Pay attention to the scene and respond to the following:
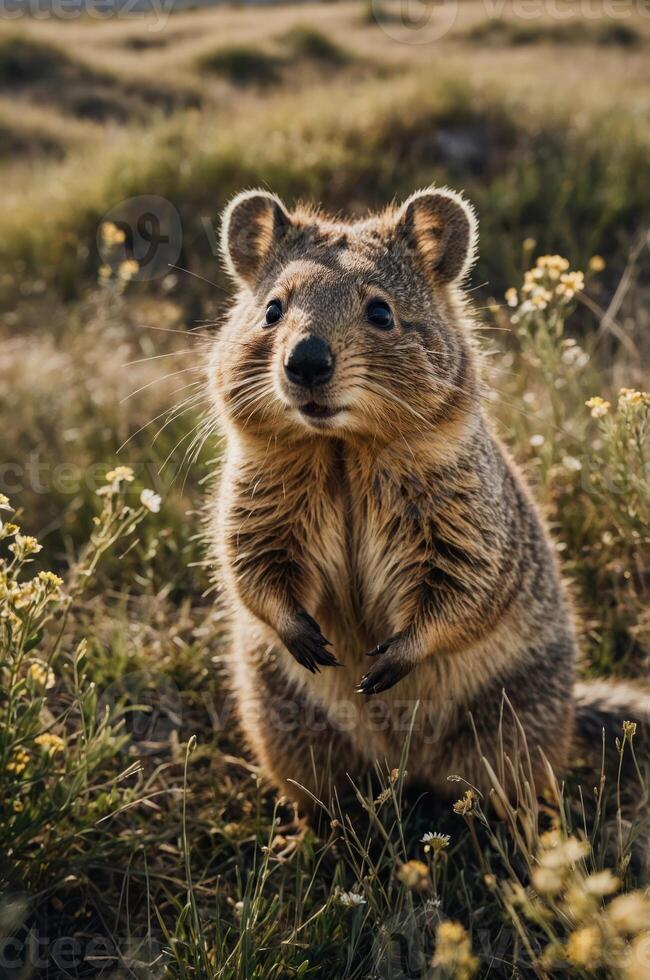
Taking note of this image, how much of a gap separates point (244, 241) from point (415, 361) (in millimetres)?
1227

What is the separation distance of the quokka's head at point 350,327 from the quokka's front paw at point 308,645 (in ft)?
2.29

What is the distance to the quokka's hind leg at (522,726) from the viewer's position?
370cm

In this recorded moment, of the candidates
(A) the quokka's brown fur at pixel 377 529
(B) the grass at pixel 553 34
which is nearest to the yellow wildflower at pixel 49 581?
(A) the quokka's brown fur at pixel 377 529

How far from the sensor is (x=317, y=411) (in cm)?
312

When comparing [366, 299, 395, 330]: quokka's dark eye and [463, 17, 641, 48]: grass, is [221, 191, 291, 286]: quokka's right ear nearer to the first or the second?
[366, 299, 395, 330]: quokka's dark eye

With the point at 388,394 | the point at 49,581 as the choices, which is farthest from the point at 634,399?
the point at 49,581

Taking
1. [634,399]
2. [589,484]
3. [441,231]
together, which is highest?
[441,231]

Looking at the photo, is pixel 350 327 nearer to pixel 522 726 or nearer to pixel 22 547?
pixel 22 547

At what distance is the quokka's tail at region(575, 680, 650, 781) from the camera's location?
4.00m

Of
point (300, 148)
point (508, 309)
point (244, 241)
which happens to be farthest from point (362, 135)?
point (244, 241)

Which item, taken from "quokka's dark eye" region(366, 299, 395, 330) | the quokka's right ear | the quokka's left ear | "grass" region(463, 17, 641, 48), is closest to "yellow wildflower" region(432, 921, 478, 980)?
"quokka's dark eye" region(366, 299, 395, 330)

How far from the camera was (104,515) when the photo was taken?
3.39 meters

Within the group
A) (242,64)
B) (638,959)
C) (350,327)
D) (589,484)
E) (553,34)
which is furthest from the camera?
(553,34)

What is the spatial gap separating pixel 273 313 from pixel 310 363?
0.53 metres
